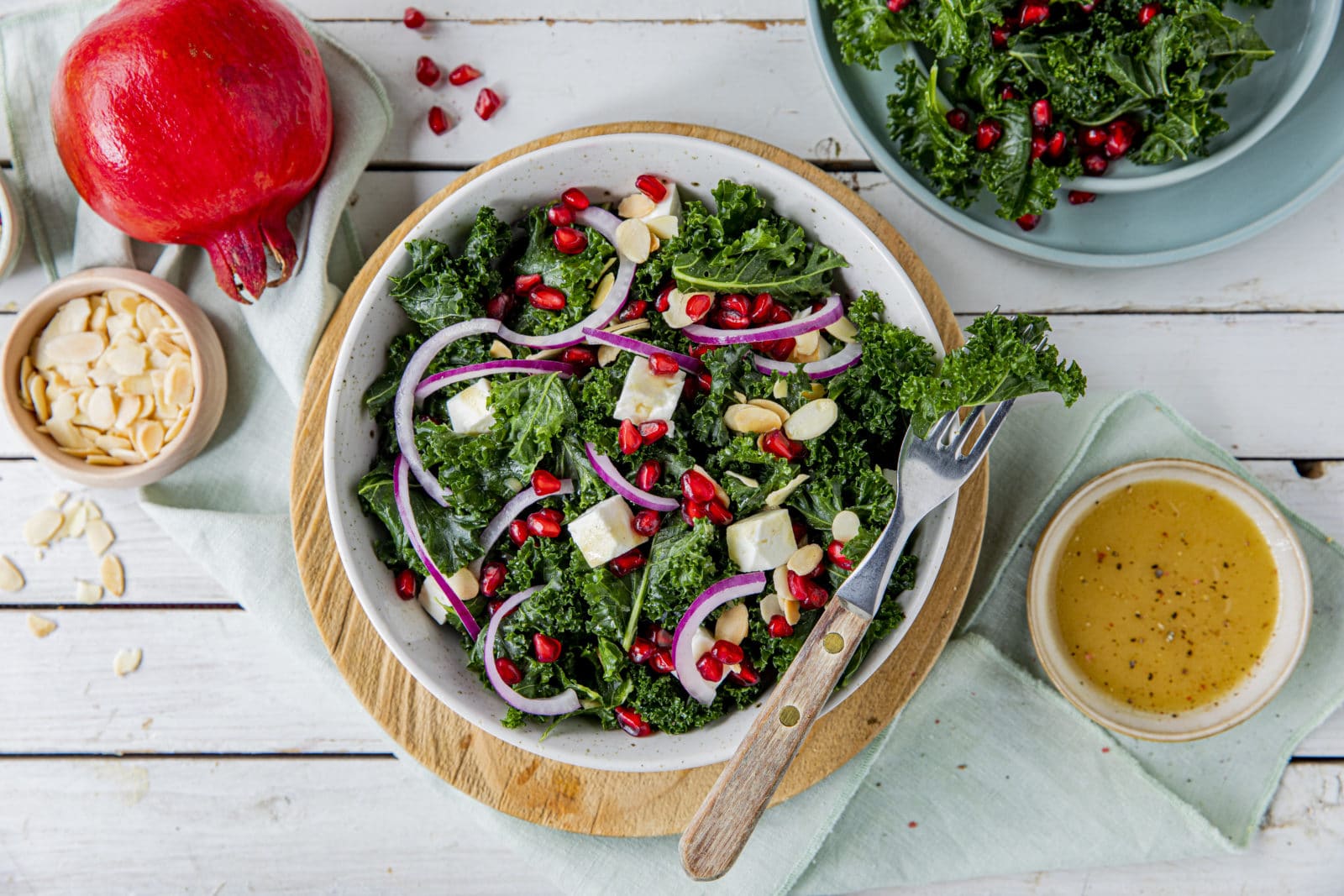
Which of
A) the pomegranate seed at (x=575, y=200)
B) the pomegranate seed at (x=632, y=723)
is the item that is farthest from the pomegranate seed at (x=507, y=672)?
the pomegranate seed at (x=575, y=200)

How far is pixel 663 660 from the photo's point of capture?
235 cm

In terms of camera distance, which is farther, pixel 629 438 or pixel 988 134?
pixel 988 134

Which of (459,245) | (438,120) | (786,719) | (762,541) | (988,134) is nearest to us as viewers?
(786,719)

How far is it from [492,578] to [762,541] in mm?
711

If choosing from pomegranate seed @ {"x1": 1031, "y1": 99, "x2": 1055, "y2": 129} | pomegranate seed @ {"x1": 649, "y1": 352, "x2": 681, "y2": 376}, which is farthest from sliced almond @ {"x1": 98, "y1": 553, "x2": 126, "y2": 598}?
pomegranate seed @ {"x1": 1031, "y1": 99, "x2": 1055, "y2": 129}

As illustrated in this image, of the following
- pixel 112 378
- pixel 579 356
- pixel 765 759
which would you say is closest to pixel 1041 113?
pixel 579 356

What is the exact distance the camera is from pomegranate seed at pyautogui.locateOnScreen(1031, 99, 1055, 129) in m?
2.61

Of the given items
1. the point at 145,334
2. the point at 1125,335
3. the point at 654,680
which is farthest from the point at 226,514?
the point at 1125,335

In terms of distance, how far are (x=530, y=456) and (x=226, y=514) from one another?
41.7 inches

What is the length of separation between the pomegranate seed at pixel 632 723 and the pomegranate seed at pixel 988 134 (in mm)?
1810

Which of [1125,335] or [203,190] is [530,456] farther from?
[1125,335]

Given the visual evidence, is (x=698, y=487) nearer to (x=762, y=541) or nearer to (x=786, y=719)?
(x=762, y=541)

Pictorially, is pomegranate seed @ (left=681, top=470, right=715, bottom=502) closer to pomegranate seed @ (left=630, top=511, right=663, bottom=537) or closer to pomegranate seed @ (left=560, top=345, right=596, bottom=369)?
pomegranate seed @ (left=630, top=511, right=663, bottom=537)

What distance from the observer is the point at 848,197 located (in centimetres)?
257
